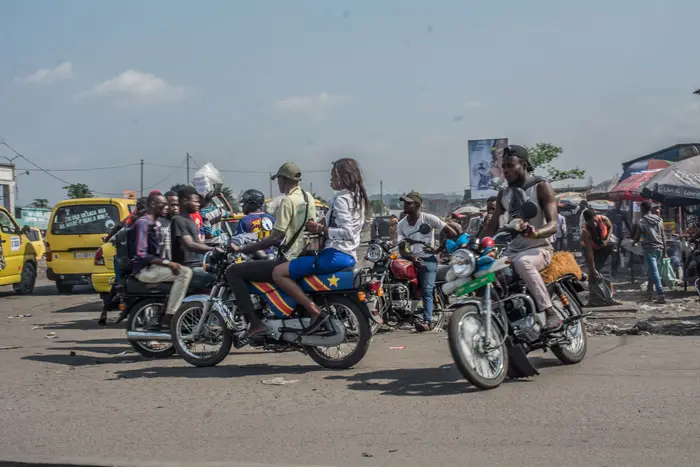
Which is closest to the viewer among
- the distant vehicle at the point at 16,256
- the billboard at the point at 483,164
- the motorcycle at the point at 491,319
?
the motorcycle at the point at 491,319

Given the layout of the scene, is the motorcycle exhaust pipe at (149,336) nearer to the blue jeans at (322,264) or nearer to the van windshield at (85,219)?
the blue jeans at (322,264)

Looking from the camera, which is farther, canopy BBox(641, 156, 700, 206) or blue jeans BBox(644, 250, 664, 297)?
canopy BBox(641, 156, 700, 206)

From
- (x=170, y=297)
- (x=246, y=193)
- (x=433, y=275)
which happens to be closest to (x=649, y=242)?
Answer: (x=433, y=275)

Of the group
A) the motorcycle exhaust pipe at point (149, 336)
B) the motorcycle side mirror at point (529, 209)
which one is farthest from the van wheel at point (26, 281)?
the motorcycle side mirror at point (529, 209)

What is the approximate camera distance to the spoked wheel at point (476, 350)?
5840mm

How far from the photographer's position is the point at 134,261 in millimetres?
8609

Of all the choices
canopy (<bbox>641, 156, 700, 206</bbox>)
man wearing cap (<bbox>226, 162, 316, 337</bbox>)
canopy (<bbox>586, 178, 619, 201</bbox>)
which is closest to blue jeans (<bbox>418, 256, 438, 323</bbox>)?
man wearing cap (<bbox>226, 162, 316, 337</bbox>)

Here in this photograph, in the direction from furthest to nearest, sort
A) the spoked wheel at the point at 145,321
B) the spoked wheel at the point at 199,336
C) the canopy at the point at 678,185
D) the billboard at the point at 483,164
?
the billboard at the point at 483,164
the canopy at the point at 678,185
the spoked wheel at the point at 145,321
the spoked wheel at the point at 199,336

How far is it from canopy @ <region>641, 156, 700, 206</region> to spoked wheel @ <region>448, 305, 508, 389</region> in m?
9.62

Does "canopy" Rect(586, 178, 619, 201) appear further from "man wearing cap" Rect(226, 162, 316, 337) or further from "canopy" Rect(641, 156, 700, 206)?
"man wearing cap" Rect(226, 162, 316, 337)

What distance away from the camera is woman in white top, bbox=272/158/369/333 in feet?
23.2

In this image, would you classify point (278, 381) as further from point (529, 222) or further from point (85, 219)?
point (85, 219)

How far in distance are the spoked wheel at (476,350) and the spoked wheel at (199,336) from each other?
2.55 m

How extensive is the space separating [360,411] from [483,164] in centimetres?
4816
